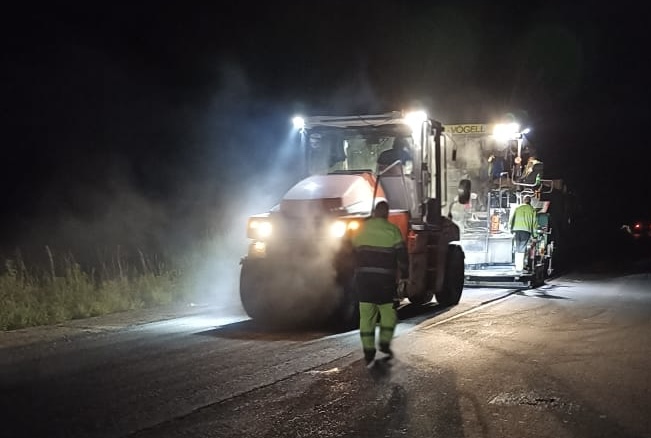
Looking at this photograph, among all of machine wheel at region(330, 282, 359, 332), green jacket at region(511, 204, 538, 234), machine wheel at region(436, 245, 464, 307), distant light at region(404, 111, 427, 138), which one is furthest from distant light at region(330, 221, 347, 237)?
green jacket at region(511, 204, 538, 234)

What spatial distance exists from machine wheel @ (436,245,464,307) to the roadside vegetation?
16.0 ft

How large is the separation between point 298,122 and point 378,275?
497 cm

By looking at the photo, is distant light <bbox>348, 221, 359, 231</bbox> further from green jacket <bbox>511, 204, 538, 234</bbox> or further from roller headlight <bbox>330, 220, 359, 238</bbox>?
green jacket <bbox>511, 204, 538, 234</bbox>

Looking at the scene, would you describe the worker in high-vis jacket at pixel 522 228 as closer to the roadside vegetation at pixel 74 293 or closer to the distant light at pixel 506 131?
the distant light at pixel 506 131

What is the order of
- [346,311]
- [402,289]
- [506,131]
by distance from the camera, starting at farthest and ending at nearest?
[506,131] → [402,289] → [346,311]

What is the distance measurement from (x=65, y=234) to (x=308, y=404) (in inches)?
718

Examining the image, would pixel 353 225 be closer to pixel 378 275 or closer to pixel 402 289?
pixel 402 289

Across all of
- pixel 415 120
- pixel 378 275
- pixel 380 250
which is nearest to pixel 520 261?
pixel 415 120

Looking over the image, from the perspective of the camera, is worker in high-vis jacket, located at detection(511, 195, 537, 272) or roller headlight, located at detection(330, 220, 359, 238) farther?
worker in high-vis jacket, located at detection(511, 195, 537, 272)

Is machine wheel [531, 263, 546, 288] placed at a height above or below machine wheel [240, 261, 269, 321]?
below

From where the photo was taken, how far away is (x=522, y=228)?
53.9 ft

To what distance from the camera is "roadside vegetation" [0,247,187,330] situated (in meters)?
11.6

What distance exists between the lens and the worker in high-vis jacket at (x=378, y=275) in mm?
8531

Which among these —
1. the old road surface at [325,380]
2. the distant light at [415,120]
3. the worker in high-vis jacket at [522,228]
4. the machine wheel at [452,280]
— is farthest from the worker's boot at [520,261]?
the distant light at [415,120]
